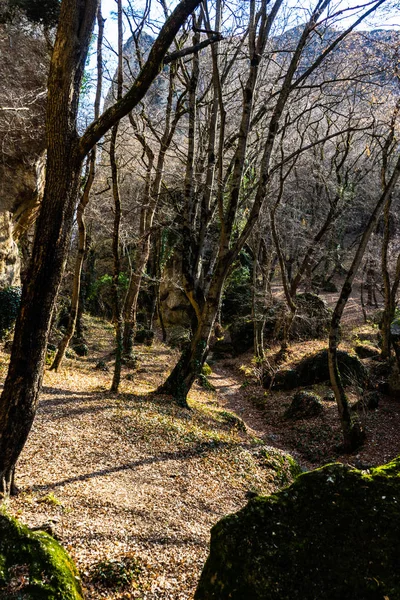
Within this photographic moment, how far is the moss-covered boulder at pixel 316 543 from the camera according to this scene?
2.40 metres

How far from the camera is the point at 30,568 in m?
2.61

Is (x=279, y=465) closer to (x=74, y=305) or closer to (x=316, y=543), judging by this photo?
(x=316, y=543)

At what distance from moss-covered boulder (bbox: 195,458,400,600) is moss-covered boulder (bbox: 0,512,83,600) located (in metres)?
0.93

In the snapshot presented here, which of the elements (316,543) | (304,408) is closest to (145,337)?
(304,408)

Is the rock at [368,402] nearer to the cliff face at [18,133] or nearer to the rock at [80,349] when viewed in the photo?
the rock at [80,349]

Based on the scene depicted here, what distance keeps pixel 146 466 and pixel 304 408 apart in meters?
6.64

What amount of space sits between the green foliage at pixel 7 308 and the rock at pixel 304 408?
8.86m

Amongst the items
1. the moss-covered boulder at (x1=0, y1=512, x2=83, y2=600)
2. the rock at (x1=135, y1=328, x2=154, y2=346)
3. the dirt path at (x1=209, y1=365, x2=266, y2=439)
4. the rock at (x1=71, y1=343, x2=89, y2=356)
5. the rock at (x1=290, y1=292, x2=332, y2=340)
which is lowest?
the dirt path at (x1=209, y1=365, x2=266, y2=439)

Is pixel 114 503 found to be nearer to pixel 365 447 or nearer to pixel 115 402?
pixel 115 402

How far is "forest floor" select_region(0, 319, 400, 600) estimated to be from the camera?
3.89m

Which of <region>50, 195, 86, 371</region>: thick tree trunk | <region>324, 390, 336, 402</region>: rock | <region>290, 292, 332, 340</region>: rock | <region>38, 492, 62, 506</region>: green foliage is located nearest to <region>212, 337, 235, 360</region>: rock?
<region>290, 292, 332, 340</region>: rock

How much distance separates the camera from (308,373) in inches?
578

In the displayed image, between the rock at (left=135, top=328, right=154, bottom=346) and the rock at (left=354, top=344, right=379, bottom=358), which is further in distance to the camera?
the rock at (left=135, top=328, right=154, bottom=346)

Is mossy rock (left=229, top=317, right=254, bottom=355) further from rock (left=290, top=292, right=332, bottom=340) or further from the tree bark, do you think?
the tree bark
